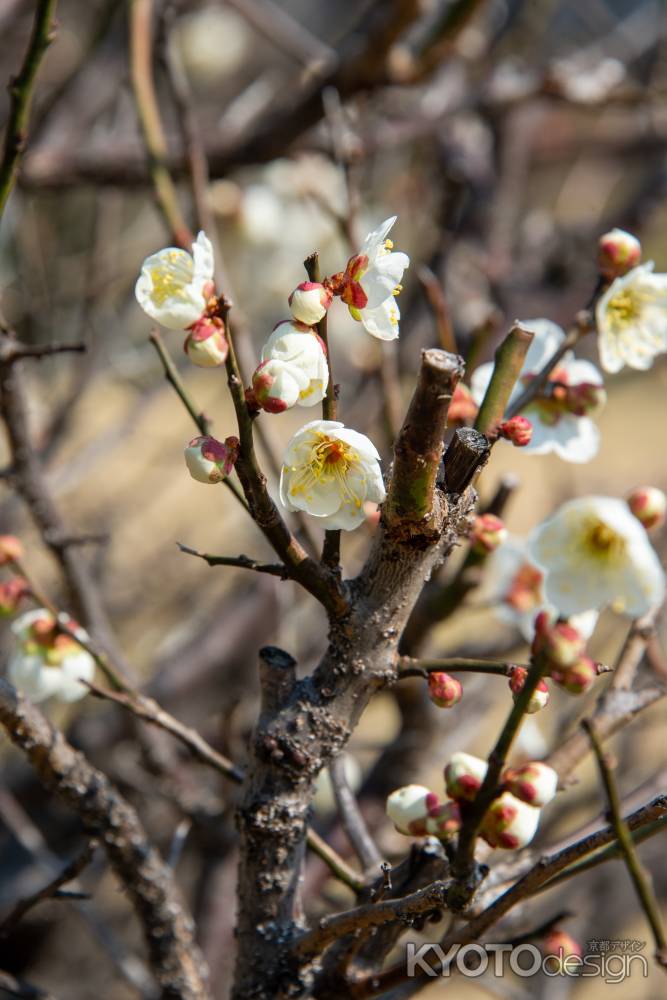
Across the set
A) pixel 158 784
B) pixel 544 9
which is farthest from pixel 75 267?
pixel 158 784

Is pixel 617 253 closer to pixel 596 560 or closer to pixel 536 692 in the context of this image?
pixel 596 560

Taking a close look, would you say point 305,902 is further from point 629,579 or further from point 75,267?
point 75,267

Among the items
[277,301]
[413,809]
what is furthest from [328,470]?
[277,301]

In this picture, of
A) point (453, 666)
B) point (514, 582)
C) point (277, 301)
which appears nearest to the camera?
point (453, 666)

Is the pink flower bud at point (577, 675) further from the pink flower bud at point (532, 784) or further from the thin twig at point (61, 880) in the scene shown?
the thin twig at point (61, 880)

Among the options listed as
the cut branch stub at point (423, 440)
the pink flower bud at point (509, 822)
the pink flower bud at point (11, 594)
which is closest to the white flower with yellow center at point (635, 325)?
the cut branch stub at point (423, 440)

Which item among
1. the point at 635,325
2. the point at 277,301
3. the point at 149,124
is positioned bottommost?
the point at 635,325

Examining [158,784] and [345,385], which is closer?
[158,784]
